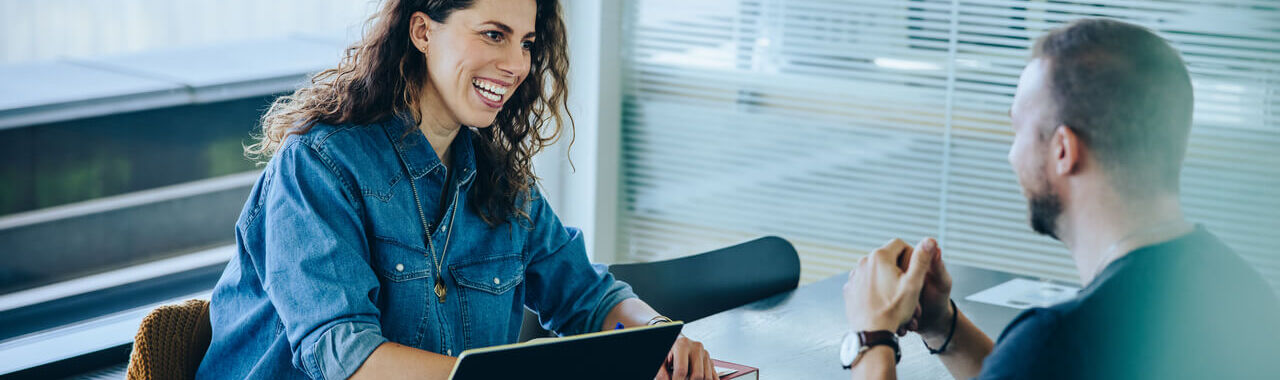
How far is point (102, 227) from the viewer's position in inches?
153

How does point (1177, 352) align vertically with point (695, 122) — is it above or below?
above

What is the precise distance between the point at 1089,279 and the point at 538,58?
109cm

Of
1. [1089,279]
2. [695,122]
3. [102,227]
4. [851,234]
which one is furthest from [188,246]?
[1089,279]

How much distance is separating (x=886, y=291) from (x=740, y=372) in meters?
0.42

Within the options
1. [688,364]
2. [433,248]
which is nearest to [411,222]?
[433,248]

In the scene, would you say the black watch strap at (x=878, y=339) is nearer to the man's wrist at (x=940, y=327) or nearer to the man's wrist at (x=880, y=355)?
the man's wrist at (x=880, y=355)

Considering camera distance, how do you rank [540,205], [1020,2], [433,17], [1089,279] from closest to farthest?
1. [1089,279]
2. [433,17]
3. [540,205]
4. [1020,2]

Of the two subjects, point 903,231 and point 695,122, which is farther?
point 695,122

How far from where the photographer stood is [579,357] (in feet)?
4.25

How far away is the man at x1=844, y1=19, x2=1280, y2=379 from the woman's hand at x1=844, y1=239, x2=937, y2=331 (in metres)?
0.17

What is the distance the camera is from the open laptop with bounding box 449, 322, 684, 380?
3.96ft

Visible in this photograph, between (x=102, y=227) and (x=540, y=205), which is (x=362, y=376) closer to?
(x=540, y=205)

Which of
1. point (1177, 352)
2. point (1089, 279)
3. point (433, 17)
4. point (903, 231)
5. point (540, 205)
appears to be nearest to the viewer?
point (1177, 352)

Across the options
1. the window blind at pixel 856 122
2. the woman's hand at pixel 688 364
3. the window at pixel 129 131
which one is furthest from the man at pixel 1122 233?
the window at pixel 129 131
